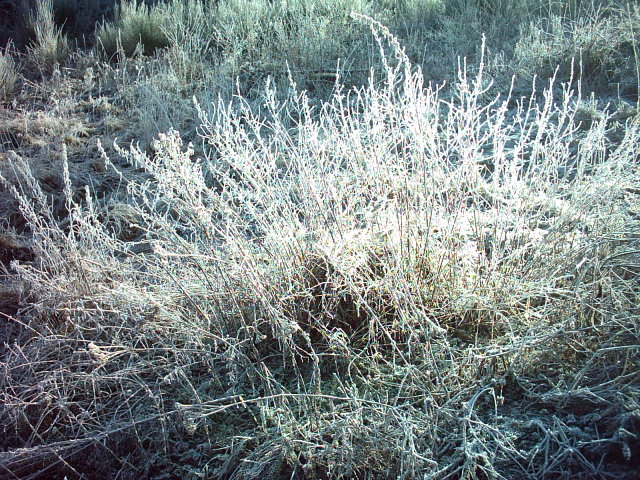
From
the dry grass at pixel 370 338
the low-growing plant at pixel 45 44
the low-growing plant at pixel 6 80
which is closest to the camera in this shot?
the dry grass at pixel 370 338

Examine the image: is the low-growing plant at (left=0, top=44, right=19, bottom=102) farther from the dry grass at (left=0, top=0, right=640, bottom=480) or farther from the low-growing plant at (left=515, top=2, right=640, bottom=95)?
the low-growing plant at (left=515, top=2, right=640, bottom=95)

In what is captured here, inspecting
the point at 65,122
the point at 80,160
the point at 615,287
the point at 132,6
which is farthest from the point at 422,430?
the point at 132,6

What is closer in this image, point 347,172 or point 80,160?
point 347,172

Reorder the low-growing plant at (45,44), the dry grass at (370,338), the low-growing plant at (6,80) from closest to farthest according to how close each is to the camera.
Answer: the dry grass at (370,338)
the low-growing plant at (6,80)
the low-growing plant at (45,44)

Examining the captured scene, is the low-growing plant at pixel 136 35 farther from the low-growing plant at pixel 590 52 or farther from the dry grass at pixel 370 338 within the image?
the dry grass at pixel 370 338

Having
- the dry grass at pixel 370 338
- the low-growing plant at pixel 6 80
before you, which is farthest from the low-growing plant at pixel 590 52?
the low-growing plant at pixel 6 80

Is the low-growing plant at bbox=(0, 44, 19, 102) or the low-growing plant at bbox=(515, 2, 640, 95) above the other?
the low-growing plant at bbox=(515, 2, 640, 95)

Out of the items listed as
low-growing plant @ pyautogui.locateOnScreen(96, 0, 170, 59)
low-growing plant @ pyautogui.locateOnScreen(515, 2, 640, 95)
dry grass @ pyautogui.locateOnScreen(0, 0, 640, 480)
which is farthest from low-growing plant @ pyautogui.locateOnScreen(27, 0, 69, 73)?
low-growing plant @ pyautogui.locateOnScreen(515, 2, 640, 95)

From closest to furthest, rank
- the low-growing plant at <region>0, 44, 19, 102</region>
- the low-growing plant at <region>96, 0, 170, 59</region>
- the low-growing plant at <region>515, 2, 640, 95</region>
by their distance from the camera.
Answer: the low-growing plant at <region>515, 2, 640, 95</region>, the low-growing plant at <region>0, 44, 19, 102</region>, the low-growing plant at <region>96, 0, 170, 59</region>

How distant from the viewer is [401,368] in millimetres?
2479

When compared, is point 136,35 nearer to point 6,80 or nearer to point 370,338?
point 6,80

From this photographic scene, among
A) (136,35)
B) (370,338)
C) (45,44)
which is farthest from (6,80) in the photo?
(370,338)

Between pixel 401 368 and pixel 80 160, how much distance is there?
12.6ft

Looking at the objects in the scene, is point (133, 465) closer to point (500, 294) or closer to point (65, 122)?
point (500, 294)
